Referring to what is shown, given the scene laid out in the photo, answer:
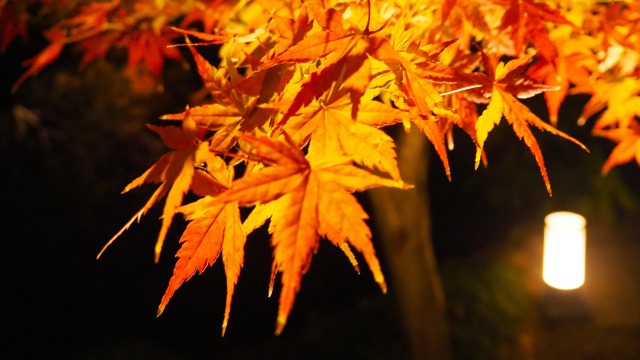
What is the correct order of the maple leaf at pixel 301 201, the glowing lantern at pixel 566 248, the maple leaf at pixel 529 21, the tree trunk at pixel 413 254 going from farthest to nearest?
the glowing lantern at pixel 566 248, the tree trunk at pixel 413 254, the maple leaf at pixel 529 21, the maple leaf at pixel 301 201

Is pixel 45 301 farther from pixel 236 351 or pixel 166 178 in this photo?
pixel 166 178

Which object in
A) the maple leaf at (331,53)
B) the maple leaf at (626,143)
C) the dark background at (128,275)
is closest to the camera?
the maple leaf at (331,53)

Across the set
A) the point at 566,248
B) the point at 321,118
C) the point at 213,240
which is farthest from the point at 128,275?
the point at 321,118

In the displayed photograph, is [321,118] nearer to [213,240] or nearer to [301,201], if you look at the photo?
[301,201]

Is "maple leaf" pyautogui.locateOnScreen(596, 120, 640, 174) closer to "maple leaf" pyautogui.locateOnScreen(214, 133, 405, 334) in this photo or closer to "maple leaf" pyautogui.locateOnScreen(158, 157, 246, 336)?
"maple leaf" pyautogui.locateOnScreen(214, 133, 405, 334)

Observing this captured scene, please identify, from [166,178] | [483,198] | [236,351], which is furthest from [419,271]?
[483,198]

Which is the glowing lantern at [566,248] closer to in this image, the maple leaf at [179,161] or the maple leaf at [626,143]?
the maple leaf at [626,143]

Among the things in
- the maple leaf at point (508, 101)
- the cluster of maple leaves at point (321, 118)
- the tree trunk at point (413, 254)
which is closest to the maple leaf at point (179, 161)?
the cluster of maple leaves at point (321, 118)
